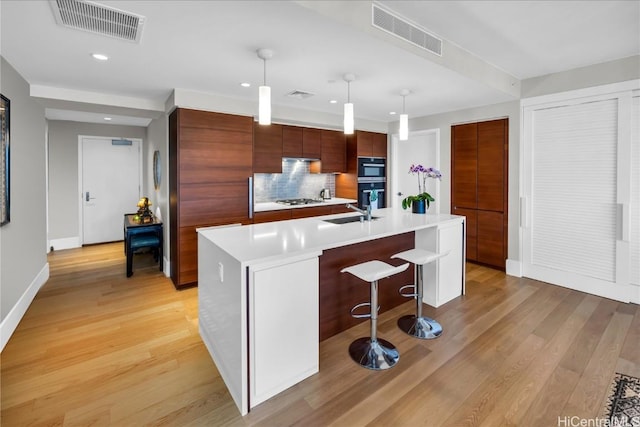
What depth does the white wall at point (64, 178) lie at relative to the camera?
19.0 feet

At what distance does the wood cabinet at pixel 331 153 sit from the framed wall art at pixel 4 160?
12.7 feet

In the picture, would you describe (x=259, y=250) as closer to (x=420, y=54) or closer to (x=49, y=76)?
(x=420, y=54)

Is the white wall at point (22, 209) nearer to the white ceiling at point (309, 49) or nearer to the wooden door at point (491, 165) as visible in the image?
the white ceiling at point (309, 49)

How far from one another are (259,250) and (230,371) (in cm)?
81

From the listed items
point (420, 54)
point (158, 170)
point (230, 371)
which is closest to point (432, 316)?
point (230, 371)

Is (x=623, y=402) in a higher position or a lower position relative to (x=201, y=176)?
lower

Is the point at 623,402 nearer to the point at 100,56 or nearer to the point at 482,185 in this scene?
the point at 482,185

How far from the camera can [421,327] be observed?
2.76 meters

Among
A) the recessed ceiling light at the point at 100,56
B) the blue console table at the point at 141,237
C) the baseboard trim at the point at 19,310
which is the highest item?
the recessed ceiling light at the point at 100,56

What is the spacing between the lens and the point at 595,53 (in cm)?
323

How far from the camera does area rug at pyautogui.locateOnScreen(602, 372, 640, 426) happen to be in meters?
1.77

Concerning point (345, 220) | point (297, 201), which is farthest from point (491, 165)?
point (297, 201)

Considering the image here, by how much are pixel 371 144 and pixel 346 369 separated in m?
4.44

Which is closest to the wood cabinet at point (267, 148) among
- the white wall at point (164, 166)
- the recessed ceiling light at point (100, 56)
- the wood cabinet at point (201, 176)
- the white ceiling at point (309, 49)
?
the wood cabinet at point (201, 176)
